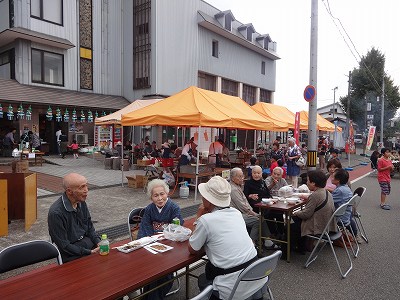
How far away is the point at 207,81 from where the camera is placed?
77.3 ft

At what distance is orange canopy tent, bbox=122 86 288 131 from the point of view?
8.20 m

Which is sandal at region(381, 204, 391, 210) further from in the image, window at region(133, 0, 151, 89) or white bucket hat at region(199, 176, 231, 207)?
window at region(133, 0, 151, 89)

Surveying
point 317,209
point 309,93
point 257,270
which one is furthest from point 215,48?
point 257,270

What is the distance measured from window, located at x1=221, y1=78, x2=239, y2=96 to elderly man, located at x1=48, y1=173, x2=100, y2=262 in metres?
22.1

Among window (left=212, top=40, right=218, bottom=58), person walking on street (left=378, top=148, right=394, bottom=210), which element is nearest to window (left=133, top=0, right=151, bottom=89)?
window (left=212, top=40, right=218, bottom=58)

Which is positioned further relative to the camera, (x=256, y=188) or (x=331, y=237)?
(x=256, y=188)

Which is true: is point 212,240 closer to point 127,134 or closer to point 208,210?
point 208,210

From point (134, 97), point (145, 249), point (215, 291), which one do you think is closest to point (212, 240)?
point (215, 291)

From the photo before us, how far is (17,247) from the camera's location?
2.64 metres

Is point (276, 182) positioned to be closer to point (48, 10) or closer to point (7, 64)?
point (48, 10)

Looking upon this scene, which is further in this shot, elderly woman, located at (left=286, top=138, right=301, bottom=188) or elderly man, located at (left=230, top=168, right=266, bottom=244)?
elderly woman, located at (left=286, top=138, right=301, bottom=188)

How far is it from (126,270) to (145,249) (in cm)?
47

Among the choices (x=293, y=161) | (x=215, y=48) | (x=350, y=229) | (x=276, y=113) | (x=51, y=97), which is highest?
(x=215, y=48)

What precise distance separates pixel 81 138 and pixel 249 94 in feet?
52.8
